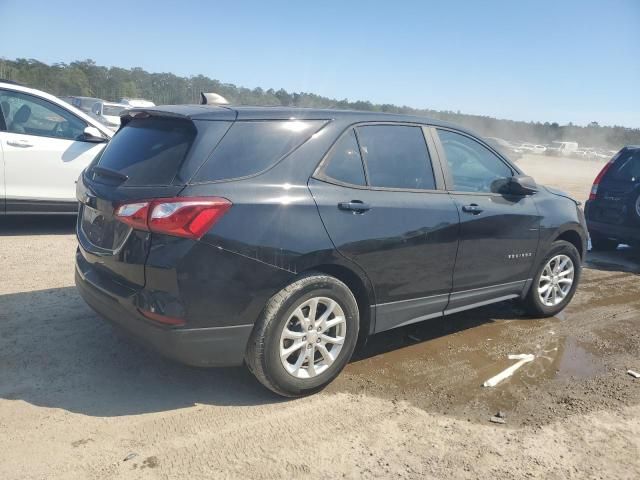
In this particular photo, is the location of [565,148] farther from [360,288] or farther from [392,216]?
[360,288]

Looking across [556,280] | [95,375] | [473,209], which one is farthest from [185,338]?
[556,280]

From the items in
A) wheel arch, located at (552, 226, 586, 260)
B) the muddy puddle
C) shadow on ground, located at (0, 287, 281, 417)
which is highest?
wheel arch, located at (552, 226, 586, 260)

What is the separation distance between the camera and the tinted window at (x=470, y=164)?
4184mm

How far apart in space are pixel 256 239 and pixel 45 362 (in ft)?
5.70

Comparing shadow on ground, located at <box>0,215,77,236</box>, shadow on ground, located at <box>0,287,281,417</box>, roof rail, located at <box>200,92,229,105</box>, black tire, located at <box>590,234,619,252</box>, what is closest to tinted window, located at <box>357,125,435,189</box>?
roof rail, located at <box>200,92,229,105</box>

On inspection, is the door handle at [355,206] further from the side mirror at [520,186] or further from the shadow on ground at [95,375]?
the side mirror at [520,186]

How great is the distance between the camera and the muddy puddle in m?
3.50

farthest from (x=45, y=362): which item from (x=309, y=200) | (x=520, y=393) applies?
(x=520, y=393)

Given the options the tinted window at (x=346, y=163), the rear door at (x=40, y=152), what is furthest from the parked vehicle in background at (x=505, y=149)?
the rear door at (x=40, y=152)

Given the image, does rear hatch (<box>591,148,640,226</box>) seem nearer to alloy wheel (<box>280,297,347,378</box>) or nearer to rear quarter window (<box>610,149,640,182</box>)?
rear quarter window (<box>610,149,640,182</box>)

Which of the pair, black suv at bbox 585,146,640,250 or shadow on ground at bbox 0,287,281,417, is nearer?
shadow on ground at bbox 0,287,281,417

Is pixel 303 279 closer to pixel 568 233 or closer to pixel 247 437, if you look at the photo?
pixel 247 437

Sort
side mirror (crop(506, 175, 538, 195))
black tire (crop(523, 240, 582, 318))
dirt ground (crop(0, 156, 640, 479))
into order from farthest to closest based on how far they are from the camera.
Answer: black tire (crop(523, 240, 582, 318)) < side mirror (crop(506, 175, 538, 195)) < dirt ground (crop(0, 156, 640, 479))

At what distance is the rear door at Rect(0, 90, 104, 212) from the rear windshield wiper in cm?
361
